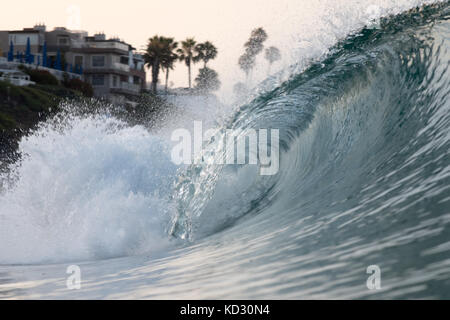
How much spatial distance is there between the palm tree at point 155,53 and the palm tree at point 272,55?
59.7 meters

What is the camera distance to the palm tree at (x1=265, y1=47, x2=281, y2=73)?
8211 mm

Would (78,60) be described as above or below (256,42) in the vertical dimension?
above

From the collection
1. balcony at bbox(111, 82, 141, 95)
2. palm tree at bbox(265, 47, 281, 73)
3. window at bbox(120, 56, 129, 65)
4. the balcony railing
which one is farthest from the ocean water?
window at bbox(120, 56, 129, 65)

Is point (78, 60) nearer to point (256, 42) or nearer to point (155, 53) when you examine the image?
point (155, 53)

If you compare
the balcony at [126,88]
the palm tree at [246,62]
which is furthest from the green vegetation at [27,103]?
the palm tree at [246,62]

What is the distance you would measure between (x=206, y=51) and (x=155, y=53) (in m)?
6.39

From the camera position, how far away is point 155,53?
6981cm

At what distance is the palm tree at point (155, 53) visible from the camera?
226ft

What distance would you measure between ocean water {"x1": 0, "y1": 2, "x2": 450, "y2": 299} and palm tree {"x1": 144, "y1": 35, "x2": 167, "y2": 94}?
59.2 metres

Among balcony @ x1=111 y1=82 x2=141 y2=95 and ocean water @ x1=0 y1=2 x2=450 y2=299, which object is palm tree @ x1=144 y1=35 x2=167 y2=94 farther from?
ocean water @ x1=0 y1=2 x2=450 y2=299

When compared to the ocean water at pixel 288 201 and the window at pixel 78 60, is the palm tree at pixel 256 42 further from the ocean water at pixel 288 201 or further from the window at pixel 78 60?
the window at pixel 78 60

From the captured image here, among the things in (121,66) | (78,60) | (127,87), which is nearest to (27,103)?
(127,87)
